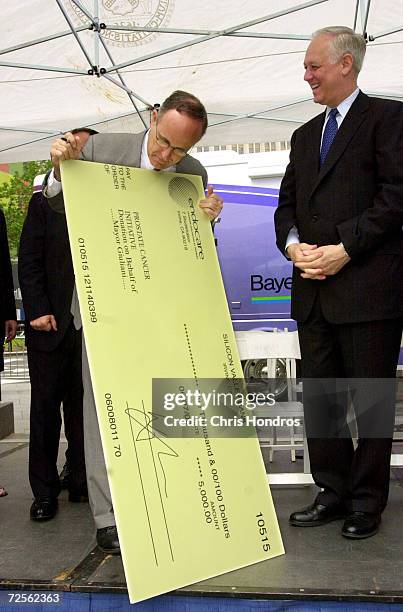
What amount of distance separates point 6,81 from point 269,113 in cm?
220

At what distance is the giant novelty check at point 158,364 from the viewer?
1.75 m

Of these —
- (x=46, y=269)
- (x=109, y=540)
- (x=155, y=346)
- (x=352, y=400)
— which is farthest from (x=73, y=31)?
(x=109, y=540)

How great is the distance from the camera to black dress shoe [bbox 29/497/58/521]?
250 cm

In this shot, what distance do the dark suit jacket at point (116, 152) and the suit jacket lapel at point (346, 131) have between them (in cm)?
47

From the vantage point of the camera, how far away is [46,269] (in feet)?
8.53

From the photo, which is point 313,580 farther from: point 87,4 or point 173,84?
point 173,84

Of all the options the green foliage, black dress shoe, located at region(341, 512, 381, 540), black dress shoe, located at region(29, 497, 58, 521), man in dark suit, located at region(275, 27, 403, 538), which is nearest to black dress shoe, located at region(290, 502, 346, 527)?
man in dark suit, located at region(275, 27, 403, 538)

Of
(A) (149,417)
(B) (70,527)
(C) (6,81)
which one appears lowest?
(B) (70,527)

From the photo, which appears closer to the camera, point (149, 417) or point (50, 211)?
point (149, 417)

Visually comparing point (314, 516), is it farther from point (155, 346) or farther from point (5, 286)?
point (5, 286)

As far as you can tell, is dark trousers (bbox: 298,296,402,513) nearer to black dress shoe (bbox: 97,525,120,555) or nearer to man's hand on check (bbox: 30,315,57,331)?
black dress shoe (bbox: 97,525,120,555)

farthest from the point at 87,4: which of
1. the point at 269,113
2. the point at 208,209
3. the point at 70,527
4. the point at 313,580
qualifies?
the point at 313,580

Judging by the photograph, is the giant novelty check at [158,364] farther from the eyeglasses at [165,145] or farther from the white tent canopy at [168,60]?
the white tent canopy at [168,60]

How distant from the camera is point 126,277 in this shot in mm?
1947
